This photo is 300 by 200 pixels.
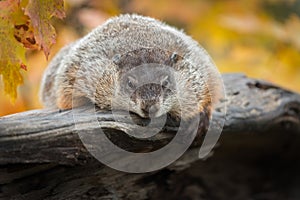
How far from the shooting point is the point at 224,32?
5.61 m

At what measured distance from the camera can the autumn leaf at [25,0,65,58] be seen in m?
2.77

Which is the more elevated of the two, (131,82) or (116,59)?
(116,59)

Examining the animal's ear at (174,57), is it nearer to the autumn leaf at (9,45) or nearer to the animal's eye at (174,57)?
the animal's eye at (174,57)

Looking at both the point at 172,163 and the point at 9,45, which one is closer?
the point at 9,45

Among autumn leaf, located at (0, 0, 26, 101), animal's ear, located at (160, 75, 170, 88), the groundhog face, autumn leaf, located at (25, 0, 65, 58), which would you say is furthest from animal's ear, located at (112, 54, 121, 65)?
autumn leaf, located at (0, 0, 26, 101)

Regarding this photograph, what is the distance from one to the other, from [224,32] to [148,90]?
2787mm

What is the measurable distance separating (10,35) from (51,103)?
3.84 feet

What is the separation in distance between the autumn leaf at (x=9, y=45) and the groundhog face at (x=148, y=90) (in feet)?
1.95

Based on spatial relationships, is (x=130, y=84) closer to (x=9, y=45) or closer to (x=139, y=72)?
(x=139, y=72)

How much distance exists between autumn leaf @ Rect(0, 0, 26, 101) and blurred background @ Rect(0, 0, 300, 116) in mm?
2563

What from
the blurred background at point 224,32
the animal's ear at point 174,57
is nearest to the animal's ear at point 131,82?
the animal's ear at point 174,57

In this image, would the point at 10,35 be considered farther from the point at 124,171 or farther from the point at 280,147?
the point at 280,147

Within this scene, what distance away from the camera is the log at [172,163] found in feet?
9.23

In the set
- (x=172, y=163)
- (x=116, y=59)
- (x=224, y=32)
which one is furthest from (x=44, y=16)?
(x=224, y=32)
